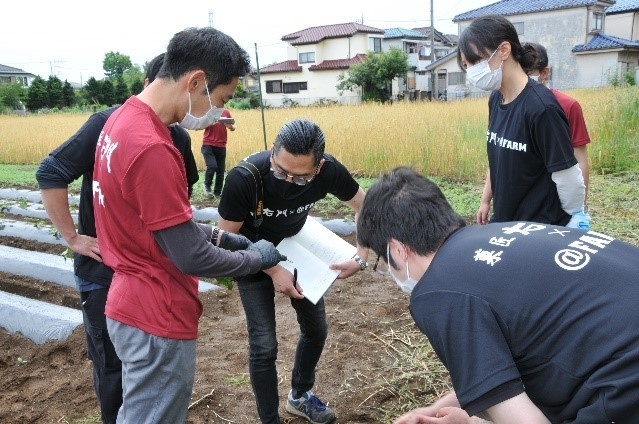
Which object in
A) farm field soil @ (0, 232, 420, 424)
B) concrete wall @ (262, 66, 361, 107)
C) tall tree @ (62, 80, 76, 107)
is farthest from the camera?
concrete wall @ (262, 66, 361, 107)

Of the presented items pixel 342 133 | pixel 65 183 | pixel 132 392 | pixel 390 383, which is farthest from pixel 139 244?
pixel 342 133

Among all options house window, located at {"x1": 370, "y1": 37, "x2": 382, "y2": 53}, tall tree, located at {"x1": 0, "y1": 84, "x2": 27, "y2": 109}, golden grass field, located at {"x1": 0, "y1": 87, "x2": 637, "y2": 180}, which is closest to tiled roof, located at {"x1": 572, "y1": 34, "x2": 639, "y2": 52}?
house window, located at {"x1": 370, "y1": 37, "x2": 382, "y2": 53}

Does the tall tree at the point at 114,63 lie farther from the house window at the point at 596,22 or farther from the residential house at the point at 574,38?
the house window at the point at 596,22

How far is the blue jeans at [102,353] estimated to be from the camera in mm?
2326

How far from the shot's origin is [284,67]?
3862cm

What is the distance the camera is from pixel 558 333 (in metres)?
1.25

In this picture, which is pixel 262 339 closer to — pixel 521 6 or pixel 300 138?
pixel 300 138

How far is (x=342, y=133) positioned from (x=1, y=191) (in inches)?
224

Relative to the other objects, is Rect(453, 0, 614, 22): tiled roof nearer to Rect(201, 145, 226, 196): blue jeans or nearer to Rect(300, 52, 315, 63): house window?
Rect(300, 52, 315, 63): house window

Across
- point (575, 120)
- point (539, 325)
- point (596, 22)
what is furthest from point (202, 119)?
point (596, 22)

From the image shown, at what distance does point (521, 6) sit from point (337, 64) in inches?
447

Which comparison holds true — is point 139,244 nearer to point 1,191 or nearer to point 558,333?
point 558,333

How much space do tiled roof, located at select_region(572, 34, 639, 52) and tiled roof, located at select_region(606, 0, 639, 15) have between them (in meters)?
4.23

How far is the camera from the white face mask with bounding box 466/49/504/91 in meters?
2.62
